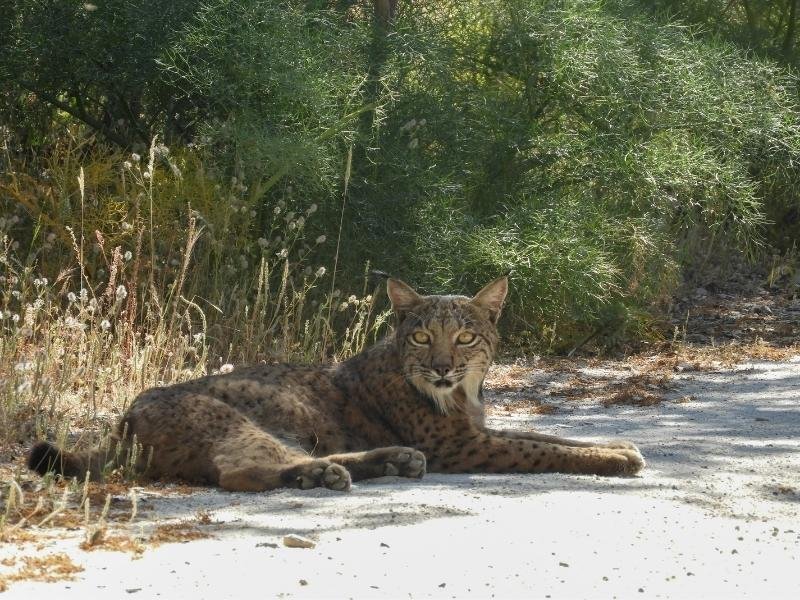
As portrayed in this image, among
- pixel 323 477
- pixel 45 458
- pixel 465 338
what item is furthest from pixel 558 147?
pixel 45 458

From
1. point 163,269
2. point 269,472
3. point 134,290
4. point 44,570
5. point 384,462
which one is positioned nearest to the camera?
point 44,570

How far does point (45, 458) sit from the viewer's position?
19.3 ft

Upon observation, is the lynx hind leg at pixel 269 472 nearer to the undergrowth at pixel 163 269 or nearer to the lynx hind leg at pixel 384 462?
the lynx hind leg at pixel 384 462

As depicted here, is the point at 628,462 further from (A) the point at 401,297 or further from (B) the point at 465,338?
(A) the point at 401,297

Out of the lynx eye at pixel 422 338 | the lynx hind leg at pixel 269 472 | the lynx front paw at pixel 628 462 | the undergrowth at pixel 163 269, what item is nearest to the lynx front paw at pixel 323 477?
the lynx hind leg at pixel 269 472

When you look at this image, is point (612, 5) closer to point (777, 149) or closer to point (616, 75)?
point (616, 75)

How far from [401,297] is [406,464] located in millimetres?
1168

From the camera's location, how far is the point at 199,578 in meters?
4.28

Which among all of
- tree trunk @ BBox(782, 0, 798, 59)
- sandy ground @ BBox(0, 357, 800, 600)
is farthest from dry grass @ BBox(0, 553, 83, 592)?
tree trunk @ BBox(782, 0, 798, 59)

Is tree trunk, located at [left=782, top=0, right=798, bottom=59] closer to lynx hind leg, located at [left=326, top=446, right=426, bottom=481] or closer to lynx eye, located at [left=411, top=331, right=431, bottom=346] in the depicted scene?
lynx eye, located at [left=411, top=331, right=431, bottom=346]

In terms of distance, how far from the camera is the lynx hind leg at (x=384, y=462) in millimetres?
6141

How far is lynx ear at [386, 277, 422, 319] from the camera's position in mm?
7059

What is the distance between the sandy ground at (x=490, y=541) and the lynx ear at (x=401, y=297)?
1079mm

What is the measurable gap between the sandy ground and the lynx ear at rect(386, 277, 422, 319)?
1.08m
